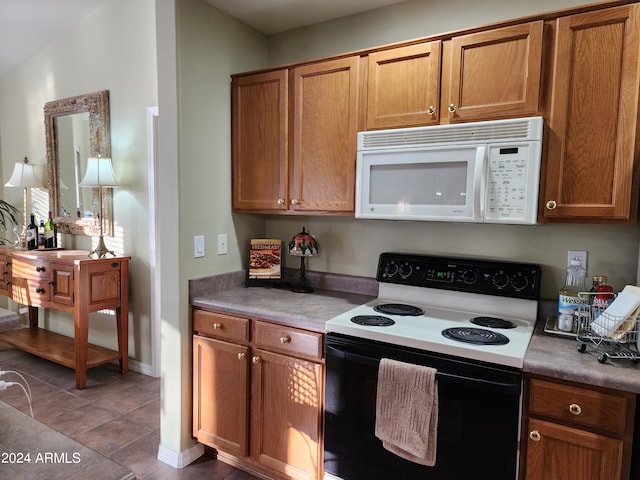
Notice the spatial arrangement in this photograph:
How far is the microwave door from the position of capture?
1.71 metres

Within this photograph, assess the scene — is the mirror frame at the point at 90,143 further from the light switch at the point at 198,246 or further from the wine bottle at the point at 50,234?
the light switch at the point at 198,246

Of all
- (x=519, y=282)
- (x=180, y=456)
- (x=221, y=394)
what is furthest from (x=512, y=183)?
(x=180, y=456)

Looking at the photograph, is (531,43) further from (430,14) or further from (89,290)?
(89,290)

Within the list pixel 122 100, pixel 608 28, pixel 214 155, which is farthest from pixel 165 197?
pixel 608 28

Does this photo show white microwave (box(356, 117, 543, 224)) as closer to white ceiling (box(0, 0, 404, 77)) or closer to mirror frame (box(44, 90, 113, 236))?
white ceiling (box(0, 0, 404, 77))

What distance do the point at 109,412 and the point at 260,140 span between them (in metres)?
2.16

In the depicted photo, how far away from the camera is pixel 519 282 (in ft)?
6.14

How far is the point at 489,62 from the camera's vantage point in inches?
66.8

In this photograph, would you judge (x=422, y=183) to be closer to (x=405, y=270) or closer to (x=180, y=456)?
(x=405, y=270)

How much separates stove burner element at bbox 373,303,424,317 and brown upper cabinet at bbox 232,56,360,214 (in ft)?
1.69

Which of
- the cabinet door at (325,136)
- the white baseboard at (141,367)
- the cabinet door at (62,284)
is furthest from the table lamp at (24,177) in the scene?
the cabinet door at (325,136)

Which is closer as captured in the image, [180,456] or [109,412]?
[180,456]

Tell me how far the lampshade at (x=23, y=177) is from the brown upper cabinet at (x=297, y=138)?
2740 millimetres

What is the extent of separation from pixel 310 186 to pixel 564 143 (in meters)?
1.17
